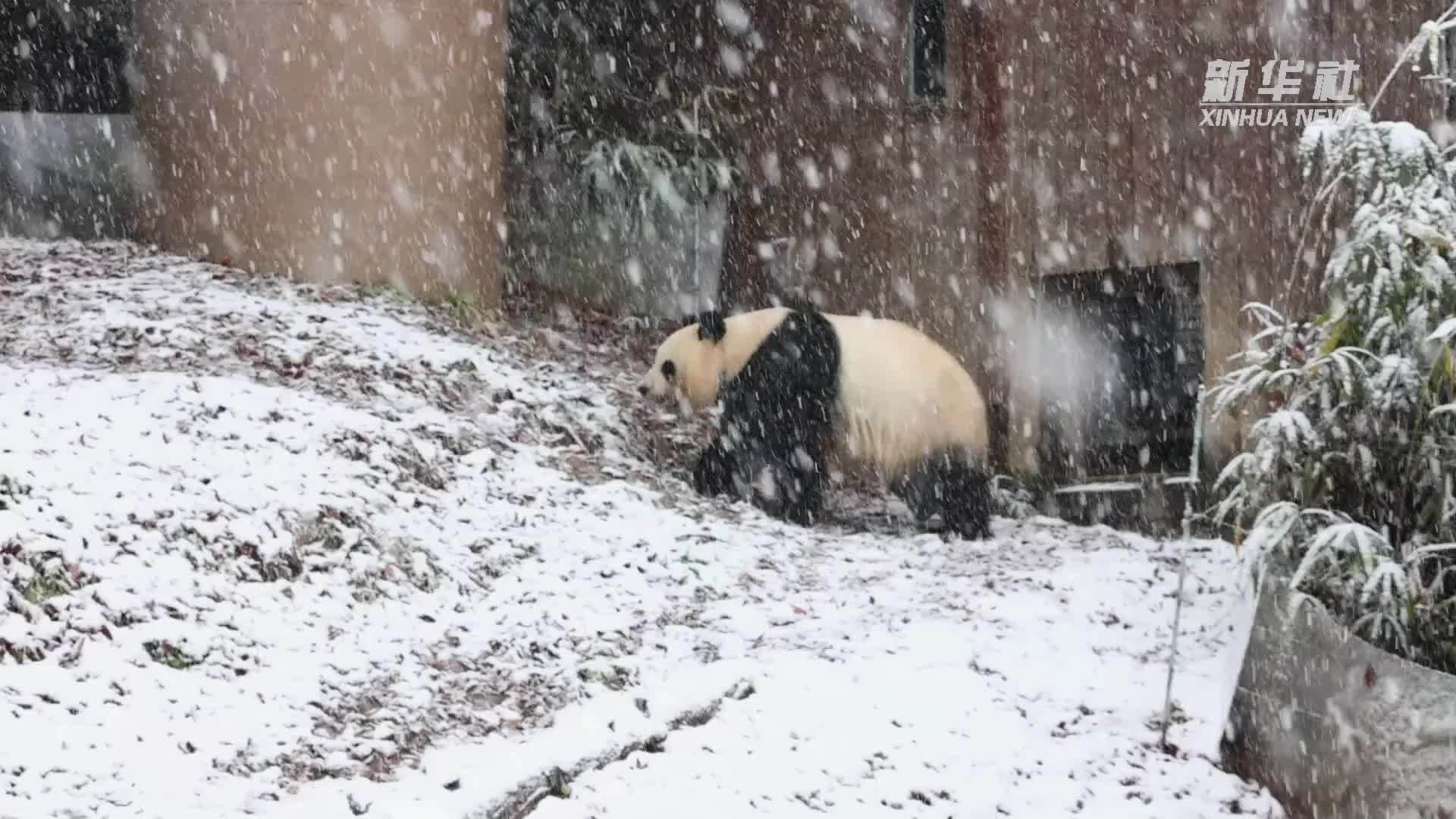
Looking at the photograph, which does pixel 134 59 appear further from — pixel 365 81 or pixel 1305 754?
pixel 1305 754

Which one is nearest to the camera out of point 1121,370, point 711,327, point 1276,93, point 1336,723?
point 1336,723

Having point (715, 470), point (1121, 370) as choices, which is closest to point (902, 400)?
point (715, 470)

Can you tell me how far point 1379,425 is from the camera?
4.27 metres

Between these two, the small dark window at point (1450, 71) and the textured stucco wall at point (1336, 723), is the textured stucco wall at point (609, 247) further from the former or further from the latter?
the textured stucco wall at point (1336, 723)

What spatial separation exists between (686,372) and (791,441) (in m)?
0.99

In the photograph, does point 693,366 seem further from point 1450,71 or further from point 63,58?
point 63,58

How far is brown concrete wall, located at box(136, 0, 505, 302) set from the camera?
383 inches

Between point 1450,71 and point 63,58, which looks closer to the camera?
point 1450,71

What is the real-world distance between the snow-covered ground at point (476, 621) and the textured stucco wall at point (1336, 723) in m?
0.21

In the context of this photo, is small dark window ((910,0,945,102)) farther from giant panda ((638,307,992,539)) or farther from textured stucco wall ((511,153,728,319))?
giant panda ((638,307,992,539))

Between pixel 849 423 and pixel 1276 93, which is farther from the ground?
pixel 1276 93

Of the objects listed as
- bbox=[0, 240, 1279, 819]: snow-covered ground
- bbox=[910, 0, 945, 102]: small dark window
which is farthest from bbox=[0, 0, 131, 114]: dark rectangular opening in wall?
bbox=[910, 0, 945, 102]: small dark window

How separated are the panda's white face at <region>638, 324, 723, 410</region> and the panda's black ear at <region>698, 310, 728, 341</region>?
0.17 ft

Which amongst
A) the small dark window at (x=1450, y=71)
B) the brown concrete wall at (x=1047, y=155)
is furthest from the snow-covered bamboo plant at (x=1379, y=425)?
the small dark window at (x=1450, y=71)
